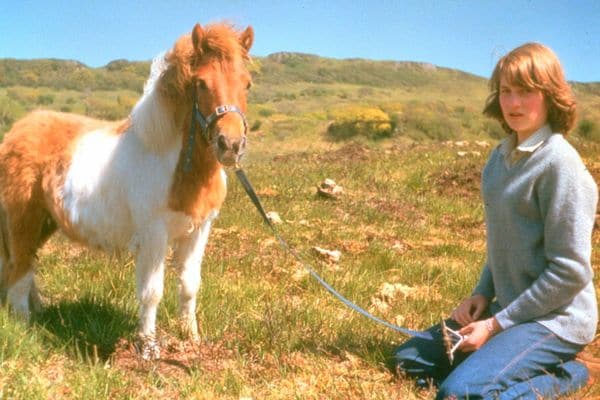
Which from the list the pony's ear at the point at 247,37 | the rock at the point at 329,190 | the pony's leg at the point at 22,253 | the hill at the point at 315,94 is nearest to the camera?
the pony's ear at the point at 247,37

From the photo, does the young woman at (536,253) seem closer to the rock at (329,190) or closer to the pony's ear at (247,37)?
the pony's ear at (247,37)

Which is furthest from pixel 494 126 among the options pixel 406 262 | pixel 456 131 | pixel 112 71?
pixel 112 71

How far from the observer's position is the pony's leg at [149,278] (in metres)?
3.34

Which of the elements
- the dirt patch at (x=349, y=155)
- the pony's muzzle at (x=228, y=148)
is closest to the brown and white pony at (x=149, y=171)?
the pony's muzzle at (x=228, y=148)

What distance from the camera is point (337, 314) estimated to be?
160 inches

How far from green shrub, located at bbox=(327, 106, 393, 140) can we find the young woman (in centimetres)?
2116

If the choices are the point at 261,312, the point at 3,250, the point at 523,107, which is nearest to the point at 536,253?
the point at 523,107

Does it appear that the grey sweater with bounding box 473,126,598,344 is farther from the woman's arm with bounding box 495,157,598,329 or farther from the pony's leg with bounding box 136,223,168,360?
the pony's leg with bounding box 136,223,168,360

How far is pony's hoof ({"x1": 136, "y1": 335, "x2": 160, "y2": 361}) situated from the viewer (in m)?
3.34

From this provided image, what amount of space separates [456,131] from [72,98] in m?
28.8

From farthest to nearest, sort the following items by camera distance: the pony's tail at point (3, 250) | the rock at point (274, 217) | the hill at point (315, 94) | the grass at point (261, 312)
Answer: the hill at point (315, 94), the rock at point (274, 217), the pony's tail at point (3, 250), the grass at point (261, 312)

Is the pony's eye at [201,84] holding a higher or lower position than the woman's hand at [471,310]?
higher

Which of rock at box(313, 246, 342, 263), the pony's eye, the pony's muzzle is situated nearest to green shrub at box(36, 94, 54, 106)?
rock at box(313, 246, 342, 263)

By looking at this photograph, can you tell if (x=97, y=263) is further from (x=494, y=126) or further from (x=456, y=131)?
(x=494, y=126)
